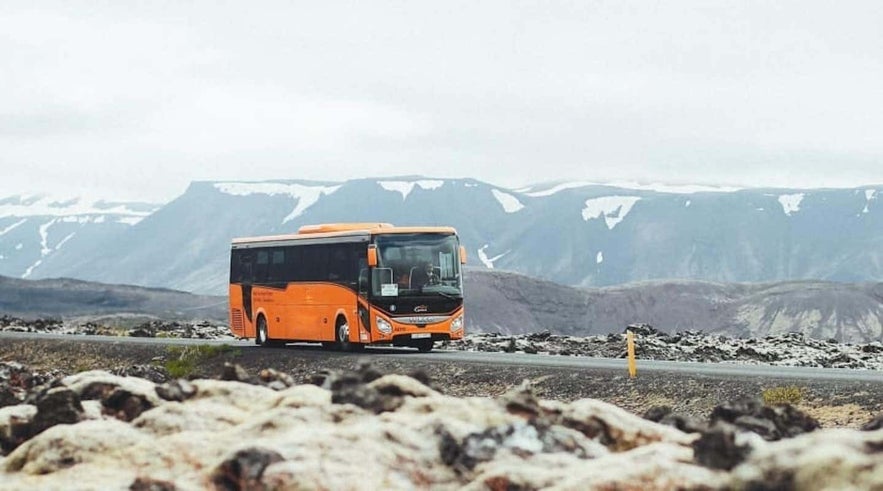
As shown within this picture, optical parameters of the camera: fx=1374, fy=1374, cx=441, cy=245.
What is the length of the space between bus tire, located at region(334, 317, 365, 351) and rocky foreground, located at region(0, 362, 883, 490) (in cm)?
2674

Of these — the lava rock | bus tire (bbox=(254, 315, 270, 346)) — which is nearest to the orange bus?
bus tire (bbox=(254, 315, 270, 346))

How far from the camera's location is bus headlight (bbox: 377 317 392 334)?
128 ft

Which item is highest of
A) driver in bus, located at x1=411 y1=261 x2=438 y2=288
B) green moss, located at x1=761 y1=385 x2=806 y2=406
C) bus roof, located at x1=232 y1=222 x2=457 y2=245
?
bus roof, located at x1=232 y1=222 x2=457 y2=245

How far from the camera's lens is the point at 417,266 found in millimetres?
39625

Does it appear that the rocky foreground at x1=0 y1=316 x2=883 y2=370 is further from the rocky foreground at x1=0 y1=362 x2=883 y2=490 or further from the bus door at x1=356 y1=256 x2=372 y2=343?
the rocky foreground at x1=0 y1=362 x2=883 y2=490

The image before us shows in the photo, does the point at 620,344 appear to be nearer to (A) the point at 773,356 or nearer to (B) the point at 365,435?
(A) the point at 773,356

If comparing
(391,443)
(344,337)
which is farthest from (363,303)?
(391,443)

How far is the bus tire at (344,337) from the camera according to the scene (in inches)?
1590

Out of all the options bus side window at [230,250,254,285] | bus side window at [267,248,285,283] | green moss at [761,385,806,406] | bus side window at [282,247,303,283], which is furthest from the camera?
bus side window at [230,250,254,285]

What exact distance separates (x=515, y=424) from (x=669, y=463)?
5.11 ft

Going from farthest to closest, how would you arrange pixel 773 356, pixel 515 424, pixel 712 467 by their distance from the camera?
pixel 773 356
pixel 515 424
pixel 712 467

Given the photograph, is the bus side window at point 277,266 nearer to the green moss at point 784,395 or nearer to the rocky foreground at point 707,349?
the rocky foreground at point 707,349

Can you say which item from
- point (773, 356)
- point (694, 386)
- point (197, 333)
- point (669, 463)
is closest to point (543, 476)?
point (669, 463)

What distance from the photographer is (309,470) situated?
988 cm
